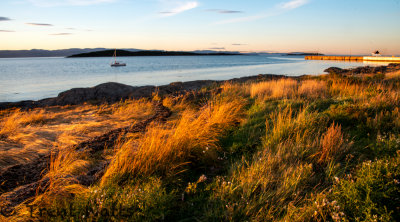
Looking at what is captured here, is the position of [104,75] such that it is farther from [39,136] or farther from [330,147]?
[330,147]

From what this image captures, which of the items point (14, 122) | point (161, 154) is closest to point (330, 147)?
point (161, 154)

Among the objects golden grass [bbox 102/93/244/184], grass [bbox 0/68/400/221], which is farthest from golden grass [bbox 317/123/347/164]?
golden grass [bbox 102/93/244/184]

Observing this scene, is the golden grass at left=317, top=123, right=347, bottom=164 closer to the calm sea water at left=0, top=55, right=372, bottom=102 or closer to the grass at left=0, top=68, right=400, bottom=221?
the grass at left=0, top=68, right=400, bottom=221

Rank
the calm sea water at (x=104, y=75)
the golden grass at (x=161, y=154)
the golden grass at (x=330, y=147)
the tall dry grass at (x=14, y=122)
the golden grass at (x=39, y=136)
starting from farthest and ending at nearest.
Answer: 1. the calm sea water at (x=104, y=75)
2. the tall dry grass at (x=14, y=122)
3. the golden grass at (x=39, y=136)
4. the golden grass at (x=330, y=147)
5. the golden grass at (x=161, y=154)

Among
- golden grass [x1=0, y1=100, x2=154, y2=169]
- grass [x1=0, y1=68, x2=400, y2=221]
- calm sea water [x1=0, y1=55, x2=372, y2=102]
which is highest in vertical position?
calm sea water [x1=0, y1=55, x2=372, y2=102]

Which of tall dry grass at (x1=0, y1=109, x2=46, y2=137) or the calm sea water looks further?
the calm sea water

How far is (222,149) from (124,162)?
2061 millimetres

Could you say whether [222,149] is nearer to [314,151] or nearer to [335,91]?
[314,151]

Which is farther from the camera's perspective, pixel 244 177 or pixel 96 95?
pixel 96 95

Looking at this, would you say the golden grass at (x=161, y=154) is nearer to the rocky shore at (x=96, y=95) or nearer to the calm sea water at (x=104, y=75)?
the rocky shore at (x=96, y=95)

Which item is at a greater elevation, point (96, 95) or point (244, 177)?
point (96, 95)

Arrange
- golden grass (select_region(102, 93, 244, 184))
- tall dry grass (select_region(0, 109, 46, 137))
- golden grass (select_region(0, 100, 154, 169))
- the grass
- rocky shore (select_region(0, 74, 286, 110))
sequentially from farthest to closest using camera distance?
rocky shore (select_region(0, 74, 286, 110)), tall dry grass (select_region(0, 109, 46, 137)), golden grass (select_region(0, 100, 154, 169)), golden grass (select_region(102, 93, 244, 184)), the grass

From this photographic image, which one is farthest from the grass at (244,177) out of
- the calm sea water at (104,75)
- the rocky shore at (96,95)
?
the calm sea water at (104,75)

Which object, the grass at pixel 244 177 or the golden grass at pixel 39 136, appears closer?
the grass at pixel 244 177
